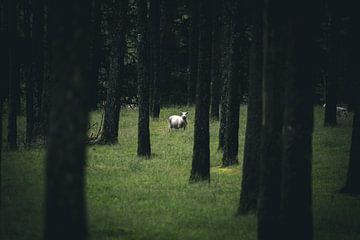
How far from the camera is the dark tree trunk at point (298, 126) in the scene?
11391mm

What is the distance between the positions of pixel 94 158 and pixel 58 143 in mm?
18962

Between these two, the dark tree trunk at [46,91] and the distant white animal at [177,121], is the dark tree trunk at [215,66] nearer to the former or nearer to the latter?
the distant white animal at [177,121]

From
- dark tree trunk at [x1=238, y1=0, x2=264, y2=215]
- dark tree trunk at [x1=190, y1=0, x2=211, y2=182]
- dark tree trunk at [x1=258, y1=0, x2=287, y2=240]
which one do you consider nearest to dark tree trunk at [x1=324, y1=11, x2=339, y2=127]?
dark tree trunk at [x1=190, y1=0, x2=211, y2=182]

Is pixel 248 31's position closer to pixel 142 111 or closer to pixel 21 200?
pixel 142 111

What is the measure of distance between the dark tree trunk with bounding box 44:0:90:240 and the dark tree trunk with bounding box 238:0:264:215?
29.1 feet

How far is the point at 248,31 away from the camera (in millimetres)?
34031

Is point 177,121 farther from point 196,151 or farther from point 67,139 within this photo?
point 67,139

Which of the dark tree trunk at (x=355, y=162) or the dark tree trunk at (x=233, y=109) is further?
the dark tree trunk at (x=233, y=109)

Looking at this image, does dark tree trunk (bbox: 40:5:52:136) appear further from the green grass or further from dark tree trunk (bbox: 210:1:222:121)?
dark tree trunk (bbox: 210:1:222:121)

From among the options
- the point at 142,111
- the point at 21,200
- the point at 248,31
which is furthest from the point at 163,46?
the point at 21,200

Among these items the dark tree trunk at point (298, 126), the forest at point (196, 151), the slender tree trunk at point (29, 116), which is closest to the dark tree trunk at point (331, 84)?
the forest at point (196, 151)

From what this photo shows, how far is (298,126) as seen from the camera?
11633mm

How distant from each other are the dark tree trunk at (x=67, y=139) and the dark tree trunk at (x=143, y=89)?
1974cm

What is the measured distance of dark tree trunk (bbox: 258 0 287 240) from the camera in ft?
39.9
